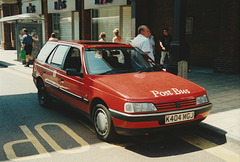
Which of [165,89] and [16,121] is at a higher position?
[165,89]

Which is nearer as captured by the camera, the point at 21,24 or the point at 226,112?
the point at 226,112

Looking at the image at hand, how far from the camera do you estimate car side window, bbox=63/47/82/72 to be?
16.9 feet

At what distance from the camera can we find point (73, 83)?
201 inches

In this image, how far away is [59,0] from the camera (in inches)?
832

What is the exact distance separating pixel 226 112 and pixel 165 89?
2.18m

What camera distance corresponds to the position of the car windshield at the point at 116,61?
191 inches

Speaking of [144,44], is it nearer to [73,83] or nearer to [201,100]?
[73,83]

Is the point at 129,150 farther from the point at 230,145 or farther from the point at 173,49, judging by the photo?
the point at 173,49

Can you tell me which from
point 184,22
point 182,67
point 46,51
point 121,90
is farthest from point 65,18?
point 121,90

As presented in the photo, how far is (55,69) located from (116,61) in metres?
1.48

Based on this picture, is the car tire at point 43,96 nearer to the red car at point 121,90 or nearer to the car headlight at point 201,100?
the red car at point 121,90

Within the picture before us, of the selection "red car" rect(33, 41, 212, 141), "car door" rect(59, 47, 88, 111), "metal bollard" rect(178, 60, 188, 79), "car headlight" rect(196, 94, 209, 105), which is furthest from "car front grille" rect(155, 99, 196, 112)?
"metal bollard" rect(178, 60, 188, 79)

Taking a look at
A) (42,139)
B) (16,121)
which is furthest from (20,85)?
(42,139)

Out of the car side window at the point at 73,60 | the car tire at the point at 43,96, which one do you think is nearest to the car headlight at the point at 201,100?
the car side window at the point at 73,60
